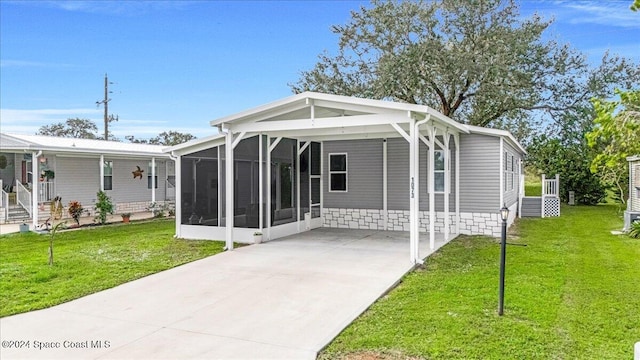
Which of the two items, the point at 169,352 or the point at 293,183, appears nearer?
the point at 169,352

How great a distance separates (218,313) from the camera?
17.0 feet

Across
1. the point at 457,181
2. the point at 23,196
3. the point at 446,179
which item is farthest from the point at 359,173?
the point at 23,196

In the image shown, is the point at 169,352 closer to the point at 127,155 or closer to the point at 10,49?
the point at 127,155

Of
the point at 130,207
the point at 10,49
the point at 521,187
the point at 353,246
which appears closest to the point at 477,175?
the point at 353,246

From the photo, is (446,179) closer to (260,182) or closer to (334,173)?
(334,173)

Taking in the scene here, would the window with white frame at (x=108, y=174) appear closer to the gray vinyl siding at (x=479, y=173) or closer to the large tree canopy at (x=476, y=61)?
the large tree canopy at (x=476, y=61)

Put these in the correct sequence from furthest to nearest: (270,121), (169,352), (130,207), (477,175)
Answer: (130,207)
(477,175)
(270,121)
(169,352)

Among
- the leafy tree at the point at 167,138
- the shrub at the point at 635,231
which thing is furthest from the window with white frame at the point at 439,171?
the leafy tree at the point at 167,138

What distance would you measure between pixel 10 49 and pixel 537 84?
23265 mm

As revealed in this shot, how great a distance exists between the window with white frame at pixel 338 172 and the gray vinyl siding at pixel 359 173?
0.11 meters

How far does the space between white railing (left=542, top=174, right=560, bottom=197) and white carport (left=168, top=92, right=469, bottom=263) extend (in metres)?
8.08

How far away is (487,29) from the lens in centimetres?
1838

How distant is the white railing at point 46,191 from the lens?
15.2 meters

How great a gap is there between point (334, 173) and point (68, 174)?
1008 cm
